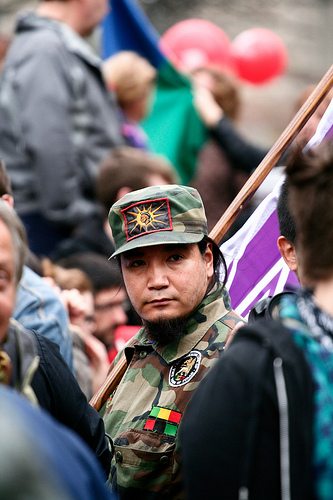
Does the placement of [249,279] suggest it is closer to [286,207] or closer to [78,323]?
[286,207]

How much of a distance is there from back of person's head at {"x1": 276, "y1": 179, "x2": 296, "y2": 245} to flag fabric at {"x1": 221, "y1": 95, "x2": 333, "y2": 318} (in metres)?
0.24

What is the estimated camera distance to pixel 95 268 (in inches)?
187

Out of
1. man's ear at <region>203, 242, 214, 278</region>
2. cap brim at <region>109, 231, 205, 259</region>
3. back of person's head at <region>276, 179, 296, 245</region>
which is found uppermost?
back of person's head at <region>276, 179, 296, 245</region>

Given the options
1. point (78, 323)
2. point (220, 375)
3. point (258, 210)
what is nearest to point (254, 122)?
point (78, 323)

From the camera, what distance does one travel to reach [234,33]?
15.9 m

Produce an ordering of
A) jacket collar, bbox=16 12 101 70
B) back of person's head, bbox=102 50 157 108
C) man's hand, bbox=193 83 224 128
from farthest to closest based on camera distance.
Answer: back of person's head, bbox=102 50 157 108, man's hand, bbox=193 83 224 128, jacket collar, bbox=16 12 101 70

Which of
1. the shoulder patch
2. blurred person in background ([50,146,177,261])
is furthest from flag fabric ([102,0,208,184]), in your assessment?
the shoulder patch

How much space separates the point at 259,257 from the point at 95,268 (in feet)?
6.55

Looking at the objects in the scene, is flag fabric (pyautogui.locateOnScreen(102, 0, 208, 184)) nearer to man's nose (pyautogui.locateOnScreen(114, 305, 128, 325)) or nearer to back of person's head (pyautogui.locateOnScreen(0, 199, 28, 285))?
man's nose (pyautogui.locateOnScreen(114, 305, 128, 325))

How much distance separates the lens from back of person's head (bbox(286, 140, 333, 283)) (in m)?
1.65

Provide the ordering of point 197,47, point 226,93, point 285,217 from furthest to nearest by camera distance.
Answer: point 197,47 < point 226,93 < point 285,217

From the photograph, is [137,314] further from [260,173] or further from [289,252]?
[289,252]

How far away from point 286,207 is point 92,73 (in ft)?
10.7

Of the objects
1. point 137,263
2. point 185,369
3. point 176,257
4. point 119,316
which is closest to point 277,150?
point 176,257
